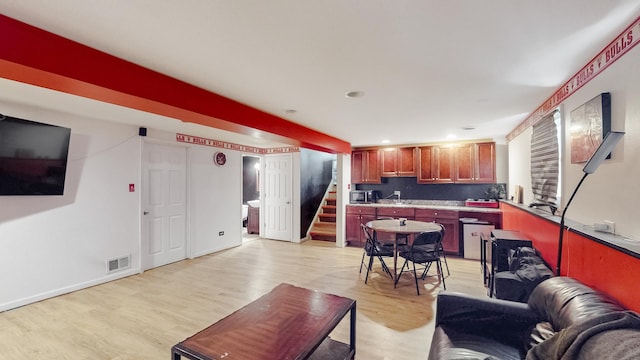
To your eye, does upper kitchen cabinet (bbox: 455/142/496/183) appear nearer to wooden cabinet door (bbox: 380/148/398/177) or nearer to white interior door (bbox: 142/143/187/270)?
wooden cabinet door (bbox: 380/148/398/177)

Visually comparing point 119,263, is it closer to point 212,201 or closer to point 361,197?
point 212,201

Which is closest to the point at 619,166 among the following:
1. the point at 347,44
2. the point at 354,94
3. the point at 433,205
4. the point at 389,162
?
the point at 347,44

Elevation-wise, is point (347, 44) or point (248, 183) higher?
point (347, 44)

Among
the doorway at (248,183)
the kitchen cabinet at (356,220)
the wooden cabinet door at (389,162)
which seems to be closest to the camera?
the kitchen cabinet at (356,220)

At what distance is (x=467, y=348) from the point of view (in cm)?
154

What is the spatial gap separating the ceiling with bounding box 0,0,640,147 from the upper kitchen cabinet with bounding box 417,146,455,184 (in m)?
2.56

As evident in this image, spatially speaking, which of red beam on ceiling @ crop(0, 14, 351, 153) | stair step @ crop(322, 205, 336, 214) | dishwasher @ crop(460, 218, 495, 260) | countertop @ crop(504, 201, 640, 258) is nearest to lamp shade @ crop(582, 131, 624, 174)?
countertop @ crop(504, 201, 640, 258)

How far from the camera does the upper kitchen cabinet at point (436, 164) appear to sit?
5469 millimetres

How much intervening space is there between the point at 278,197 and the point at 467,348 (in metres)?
5.18

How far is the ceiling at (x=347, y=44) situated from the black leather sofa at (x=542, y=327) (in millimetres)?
1434

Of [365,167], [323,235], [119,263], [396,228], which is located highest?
[365,167]

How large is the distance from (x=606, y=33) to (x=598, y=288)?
1486 millimetres

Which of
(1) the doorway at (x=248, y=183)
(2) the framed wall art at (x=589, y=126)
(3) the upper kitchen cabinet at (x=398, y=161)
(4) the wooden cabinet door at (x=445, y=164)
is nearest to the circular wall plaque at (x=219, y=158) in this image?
(1) the doorway at (x=248, y=183)

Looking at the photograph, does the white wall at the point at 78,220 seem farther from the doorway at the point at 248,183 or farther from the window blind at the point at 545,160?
the window blind at the point at 545,160
